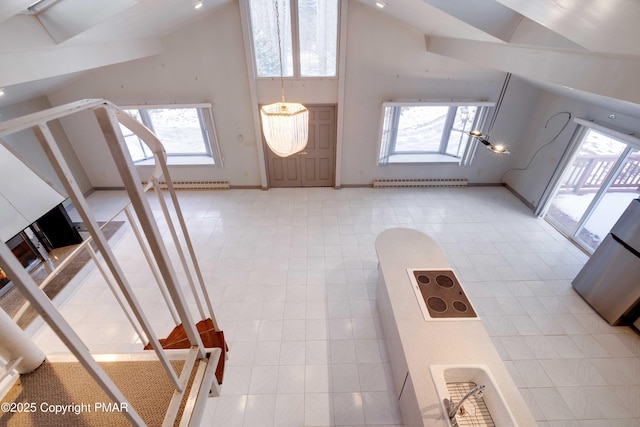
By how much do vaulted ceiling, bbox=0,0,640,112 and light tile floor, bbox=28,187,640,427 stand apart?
2.47m

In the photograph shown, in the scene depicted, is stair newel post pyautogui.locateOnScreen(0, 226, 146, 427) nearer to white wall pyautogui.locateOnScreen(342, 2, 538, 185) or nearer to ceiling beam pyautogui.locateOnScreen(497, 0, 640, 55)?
ceiling beam pyautogui.locateOnScreen(497, 0, 640, 55)

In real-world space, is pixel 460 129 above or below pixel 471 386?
above

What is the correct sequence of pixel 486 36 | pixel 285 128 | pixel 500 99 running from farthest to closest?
pixel 500 99
pixel 486 36
pixel 285 128

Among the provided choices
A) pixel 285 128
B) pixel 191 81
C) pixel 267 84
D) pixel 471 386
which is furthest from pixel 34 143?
pixel 471 386

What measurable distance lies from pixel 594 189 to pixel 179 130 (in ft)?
25.9

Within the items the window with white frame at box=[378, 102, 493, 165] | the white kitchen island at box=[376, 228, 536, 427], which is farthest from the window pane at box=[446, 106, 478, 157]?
the white kitchen island at box=[376, 228, 536, 427]

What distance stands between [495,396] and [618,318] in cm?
263

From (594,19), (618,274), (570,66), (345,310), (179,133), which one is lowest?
(345,310)

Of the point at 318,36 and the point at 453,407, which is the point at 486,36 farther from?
the point at 453,407

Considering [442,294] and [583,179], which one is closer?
[442,294]

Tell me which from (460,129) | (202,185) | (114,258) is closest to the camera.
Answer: (114,258)

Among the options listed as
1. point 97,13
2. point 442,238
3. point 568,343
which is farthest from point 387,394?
point 97,13

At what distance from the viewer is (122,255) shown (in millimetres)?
4277

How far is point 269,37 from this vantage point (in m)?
4.62
